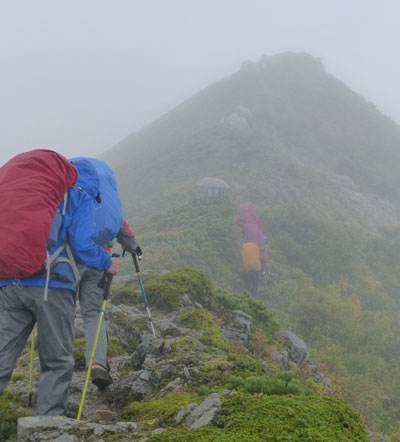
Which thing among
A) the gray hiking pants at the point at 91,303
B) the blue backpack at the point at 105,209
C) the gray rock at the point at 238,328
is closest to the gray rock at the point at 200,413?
the gray hiking pants at the point at 91,303

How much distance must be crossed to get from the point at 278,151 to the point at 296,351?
3236cm

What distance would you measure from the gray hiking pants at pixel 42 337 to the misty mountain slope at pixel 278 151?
76.4ft

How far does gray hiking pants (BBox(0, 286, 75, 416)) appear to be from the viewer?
2.97 metres

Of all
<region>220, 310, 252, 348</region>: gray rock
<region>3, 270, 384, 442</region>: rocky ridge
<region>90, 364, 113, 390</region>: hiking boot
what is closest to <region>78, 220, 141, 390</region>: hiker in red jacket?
<region>90, 364, 113, 390</region>: hiking boot

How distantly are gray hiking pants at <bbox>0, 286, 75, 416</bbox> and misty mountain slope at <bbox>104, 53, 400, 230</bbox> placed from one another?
23.3 metres

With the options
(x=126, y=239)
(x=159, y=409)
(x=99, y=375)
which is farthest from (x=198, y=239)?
(x=159, y=409)

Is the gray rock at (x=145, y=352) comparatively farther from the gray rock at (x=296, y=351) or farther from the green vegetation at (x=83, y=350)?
the gray rock at (x=296, y=351)

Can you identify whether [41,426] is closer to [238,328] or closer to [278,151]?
[238,328]

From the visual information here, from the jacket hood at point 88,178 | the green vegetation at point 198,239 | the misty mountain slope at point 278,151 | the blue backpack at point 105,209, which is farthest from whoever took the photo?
the misty mountain slope at point 278,151

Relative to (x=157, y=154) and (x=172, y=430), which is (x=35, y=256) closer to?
(x=172, y=430)

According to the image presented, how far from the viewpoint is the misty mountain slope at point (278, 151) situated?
29.8 meters

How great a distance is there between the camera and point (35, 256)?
2.84 m

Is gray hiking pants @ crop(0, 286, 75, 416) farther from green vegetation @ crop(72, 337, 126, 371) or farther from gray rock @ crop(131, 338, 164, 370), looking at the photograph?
green vegetation @ crop(72, 337, 126, 371)

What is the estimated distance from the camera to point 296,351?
6.94 metres
